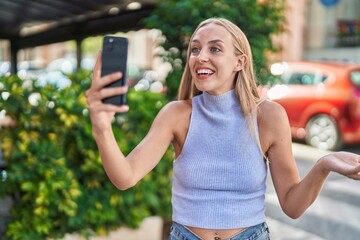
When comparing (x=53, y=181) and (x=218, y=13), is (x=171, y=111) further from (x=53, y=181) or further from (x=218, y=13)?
(x=218, y=13)

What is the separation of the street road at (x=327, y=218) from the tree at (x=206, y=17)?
1.80 meters

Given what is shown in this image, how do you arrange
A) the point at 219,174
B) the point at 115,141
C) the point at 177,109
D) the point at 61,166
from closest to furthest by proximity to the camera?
the point at 115,141, the point at 219,174, the point at 177,109, the point at 61,166

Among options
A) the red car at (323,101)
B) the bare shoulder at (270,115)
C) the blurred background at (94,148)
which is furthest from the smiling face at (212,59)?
the red car at (323,101)

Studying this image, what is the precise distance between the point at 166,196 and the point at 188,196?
8.28 feet

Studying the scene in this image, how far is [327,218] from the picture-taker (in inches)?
221

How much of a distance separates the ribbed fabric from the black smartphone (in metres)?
0.44

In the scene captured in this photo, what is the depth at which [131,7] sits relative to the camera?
700 cm

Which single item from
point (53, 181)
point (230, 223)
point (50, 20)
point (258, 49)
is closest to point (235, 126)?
point (230, 223)

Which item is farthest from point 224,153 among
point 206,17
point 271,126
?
point 206,17

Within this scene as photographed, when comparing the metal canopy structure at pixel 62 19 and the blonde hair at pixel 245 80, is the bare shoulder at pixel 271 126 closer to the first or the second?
the blonde hair at pixel 245 80

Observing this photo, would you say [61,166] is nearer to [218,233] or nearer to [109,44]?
[218,233]

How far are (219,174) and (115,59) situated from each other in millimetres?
516

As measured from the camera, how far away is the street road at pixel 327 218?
16.9 feet

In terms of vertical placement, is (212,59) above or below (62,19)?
below
